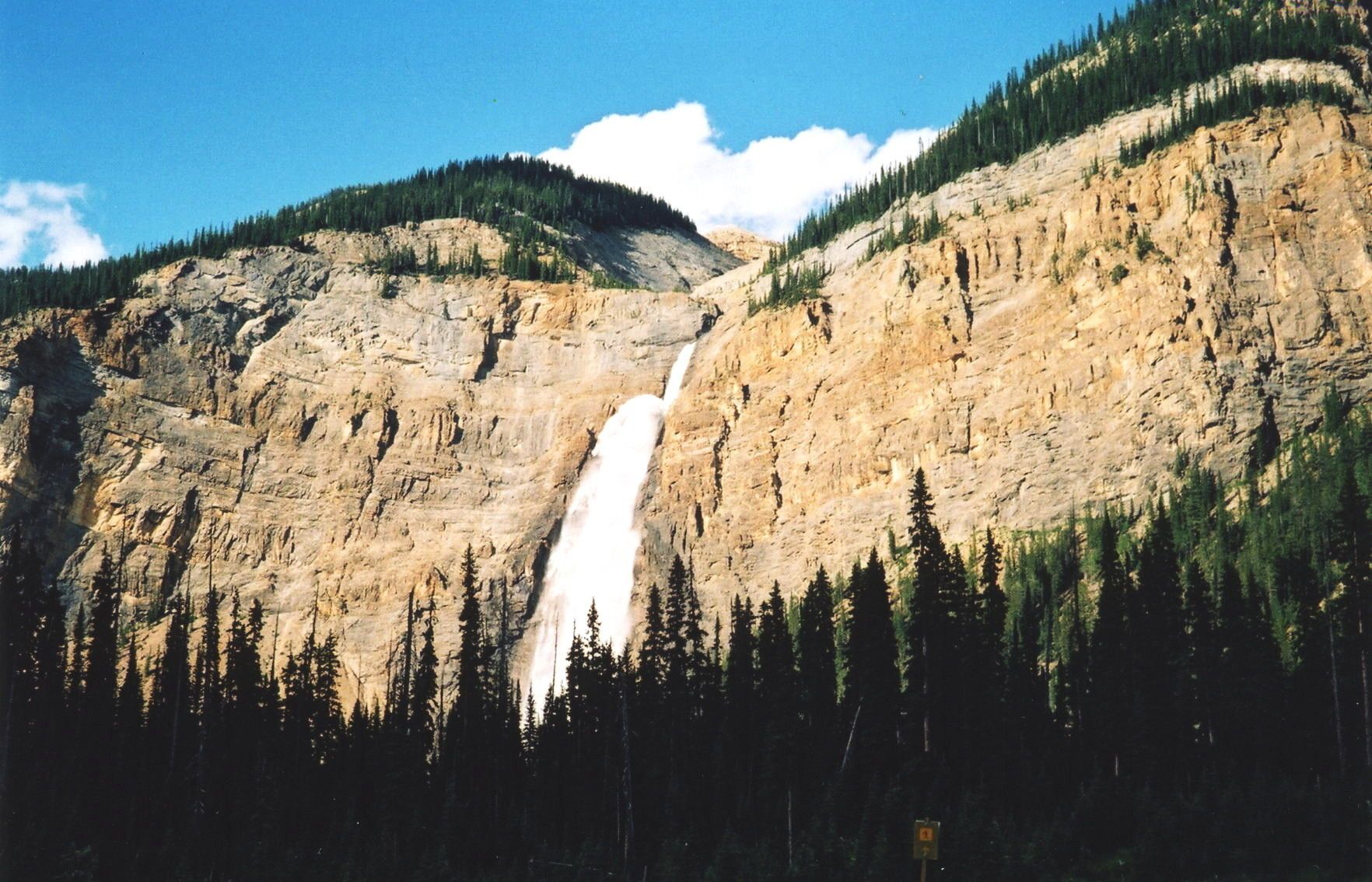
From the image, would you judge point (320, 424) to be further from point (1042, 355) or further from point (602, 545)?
point (1042, 355)

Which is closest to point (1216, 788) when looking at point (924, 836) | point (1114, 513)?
point (924, 836)

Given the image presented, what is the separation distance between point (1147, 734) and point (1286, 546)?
900 inches

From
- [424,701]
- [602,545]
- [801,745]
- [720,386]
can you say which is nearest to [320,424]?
[602,545]

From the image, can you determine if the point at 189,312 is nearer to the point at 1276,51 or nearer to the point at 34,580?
the point at 34,580

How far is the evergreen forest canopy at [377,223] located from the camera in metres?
134

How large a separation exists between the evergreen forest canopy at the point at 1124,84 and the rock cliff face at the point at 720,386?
331cm

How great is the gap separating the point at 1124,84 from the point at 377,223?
77.7m

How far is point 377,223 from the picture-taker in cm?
15875

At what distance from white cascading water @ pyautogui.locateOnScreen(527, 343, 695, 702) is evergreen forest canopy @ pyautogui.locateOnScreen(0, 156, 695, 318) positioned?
85.6 ft

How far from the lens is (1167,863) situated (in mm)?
46531

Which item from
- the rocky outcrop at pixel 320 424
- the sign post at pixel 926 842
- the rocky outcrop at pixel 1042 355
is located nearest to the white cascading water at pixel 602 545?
the rocky outcrop at pixel 320 424

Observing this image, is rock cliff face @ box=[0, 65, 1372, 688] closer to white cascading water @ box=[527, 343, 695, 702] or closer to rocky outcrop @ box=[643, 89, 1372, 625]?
rocky outcrop @ box=[643, 89, 1372, 625]

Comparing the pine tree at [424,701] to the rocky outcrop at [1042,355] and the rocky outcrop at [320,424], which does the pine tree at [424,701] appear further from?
the rocky outcrop at [1042,355]

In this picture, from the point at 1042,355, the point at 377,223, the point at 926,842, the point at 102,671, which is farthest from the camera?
the point at 377,223
